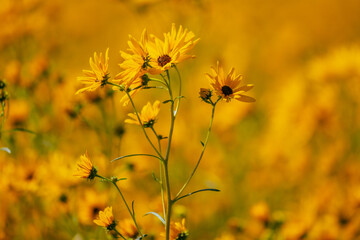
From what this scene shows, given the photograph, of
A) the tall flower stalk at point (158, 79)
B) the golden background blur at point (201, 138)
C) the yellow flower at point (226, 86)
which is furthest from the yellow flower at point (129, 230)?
the yellow flower at point (226, 86)

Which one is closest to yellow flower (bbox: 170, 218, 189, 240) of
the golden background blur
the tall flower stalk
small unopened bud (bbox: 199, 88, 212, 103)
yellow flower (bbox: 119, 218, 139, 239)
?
the tall flower stalk

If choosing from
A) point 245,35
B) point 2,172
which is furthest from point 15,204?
point 245,35

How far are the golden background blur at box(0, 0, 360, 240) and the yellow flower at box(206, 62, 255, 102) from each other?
614 mm

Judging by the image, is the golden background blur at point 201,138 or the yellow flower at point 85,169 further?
the golden background blur at point 201,138

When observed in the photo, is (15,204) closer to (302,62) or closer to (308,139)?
(308,139)

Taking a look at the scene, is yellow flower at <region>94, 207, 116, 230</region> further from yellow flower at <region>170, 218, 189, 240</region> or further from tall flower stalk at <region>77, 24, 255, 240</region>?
yellow flower at <region>170, 218, 189, 240</region>

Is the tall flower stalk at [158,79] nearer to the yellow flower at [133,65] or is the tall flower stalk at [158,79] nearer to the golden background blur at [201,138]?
the yellow flower at [133,65]

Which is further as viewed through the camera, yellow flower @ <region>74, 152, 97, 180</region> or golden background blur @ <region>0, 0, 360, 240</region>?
golden background blur @ <region>0, 0, 360, 240</region>

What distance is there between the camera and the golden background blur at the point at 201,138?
1.83 meters

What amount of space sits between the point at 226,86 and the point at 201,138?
2209 millimetres

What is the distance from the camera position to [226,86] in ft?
3.53

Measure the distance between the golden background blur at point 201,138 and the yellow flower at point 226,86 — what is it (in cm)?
61

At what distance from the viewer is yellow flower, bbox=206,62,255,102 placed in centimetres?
105

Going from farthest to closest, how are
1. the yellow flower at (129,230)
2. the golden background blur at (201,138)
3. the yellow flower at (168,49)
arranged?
the golden background blur at (201,138) < the yellow flower at (129,230) < the yellow flower at (168,49)
